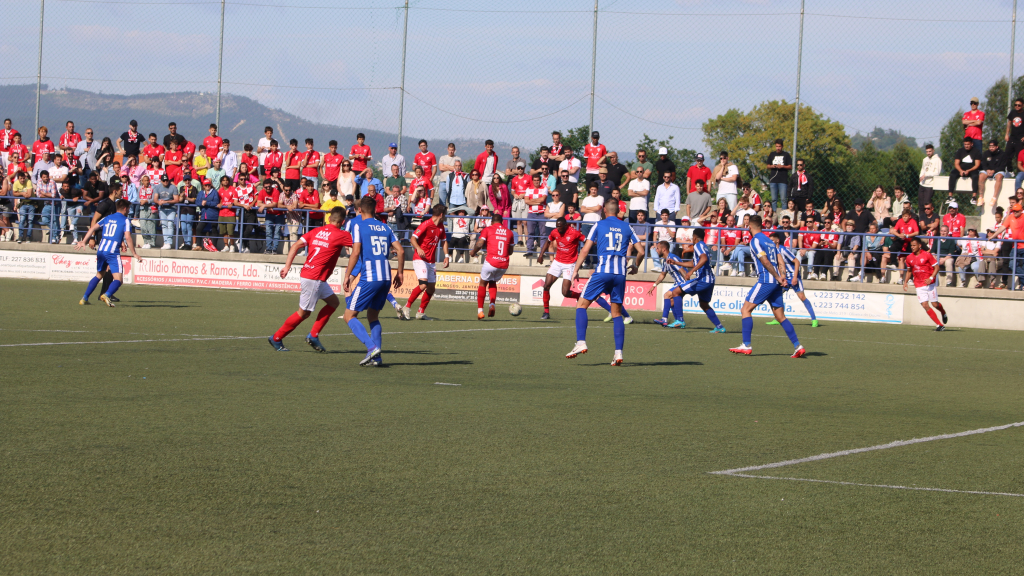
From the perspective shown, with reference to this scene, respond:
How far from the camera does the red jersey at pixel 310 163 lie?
2752cm

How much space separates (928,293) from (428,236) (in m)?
10.8

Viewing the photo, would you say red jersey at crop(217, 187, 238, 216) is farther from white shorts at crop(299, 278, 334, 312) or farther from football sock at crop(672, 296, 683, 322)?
white shorts at crop(299, 278, 334, 312)

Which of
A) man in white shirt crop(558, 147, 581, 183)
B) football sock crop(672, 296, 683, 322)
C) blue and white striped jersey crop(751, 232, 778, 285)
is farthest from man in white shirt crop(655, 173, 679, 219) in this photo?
blue and white striped jersey crop(751, 232, 778, 285)

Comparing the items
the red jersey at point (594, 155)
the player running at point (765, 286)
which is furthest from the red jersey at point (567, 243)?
the red jersey at point (594, 155)

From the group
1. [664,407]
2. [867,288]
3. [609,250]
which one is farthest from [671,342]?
[867,288]

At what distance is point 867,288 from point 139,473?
20.2m

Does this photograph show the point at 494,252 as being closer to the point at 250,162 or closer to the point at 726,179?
the point at 726,179

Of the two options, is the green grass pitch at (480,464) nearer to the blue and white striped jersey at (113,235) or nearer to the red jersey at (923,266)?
the blue and white striped jersey at (113,235)

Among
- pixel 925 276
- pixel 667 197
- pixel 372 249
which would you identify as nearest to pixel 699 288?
pixel 925 276

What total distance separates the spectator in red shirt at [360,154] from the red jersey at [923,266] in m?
14.3

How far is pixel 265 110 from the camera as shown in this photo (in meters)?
29.5

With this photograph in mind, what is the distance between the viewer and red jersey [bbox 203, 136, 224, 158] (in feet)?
92.6

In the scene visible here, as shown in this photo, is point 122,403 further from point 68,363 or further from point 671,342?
point 671,342

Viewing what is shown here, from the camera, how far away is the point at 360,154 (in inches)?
1069
